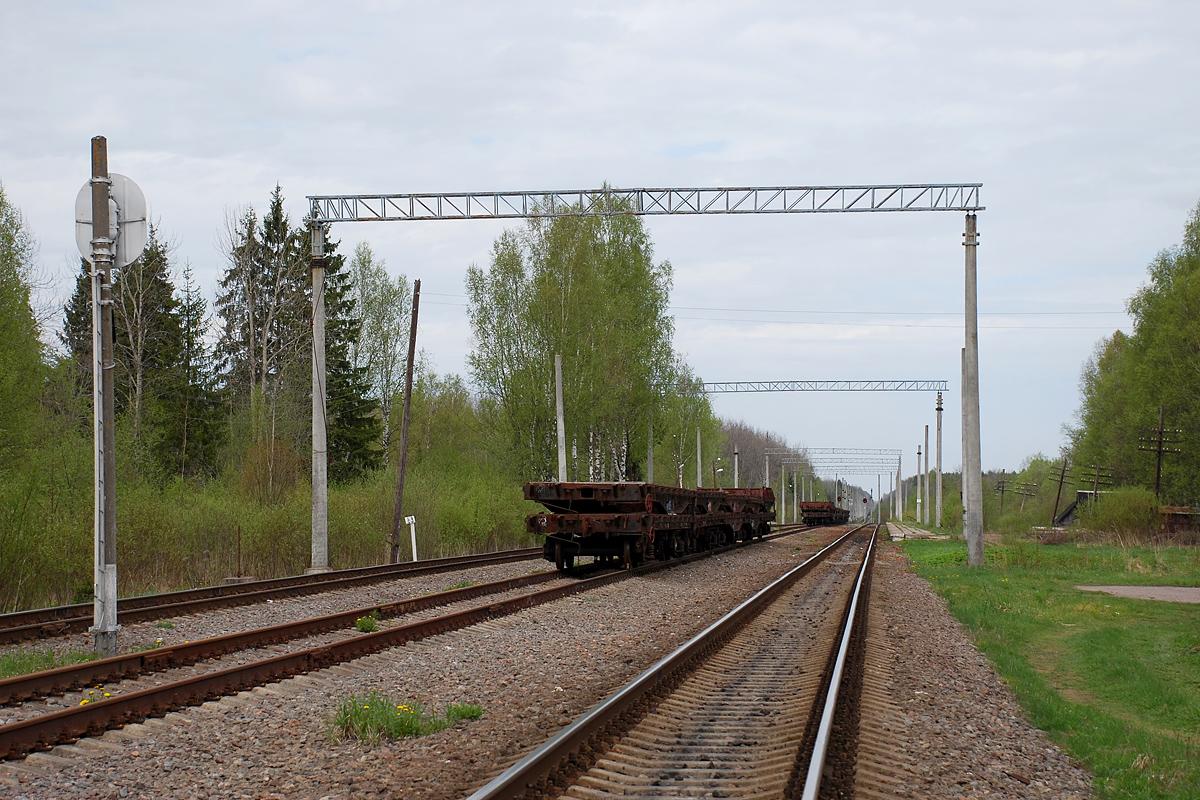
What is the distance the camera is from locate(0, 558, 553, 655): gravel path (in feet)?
38.2

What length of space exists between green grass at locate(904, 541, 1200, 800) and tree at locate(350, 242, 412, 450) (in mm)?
34249

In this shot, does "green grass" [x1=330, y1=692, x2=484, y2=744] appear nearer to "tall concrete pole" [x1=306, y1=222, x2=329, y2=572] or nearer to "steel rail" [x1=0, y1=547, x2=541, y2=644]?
"steel rail" [x1=0, y1=547, x2=541, y2=644]

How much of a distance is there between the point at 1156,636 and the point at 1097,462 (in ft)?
172

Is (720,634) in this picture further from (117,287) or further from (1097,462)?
(1097,462)

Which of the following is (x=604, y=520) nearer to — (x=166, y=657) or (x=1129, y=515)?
(x=166, y=657)

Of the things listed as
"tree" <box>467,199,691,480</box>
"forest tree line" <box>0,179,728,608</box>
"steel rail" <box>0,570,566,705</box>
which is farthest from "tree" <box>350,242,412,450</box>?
"steel rail" <box>0,570,566,705</box>

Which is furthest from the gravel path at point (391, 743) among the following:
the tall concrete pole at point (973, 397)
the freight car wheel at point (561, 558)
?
the tall concrete pole at point (973, 397)

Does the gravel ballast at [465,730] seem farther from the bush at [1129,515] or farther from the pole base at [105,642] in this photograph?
the bush at [1129,515]

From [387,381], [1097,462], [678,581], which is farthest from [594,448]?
[1097,462]

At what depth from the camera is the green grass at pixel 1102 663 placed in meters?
7.57

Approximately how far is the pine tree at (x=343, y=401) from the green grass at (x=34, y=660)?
114 feet

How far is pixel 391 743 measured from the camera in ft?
23.6

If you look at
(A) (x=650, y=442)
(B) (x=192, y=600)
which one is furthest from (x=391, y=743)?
(A) (x=650, y=442)

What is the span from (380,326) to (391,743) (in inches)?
1952
